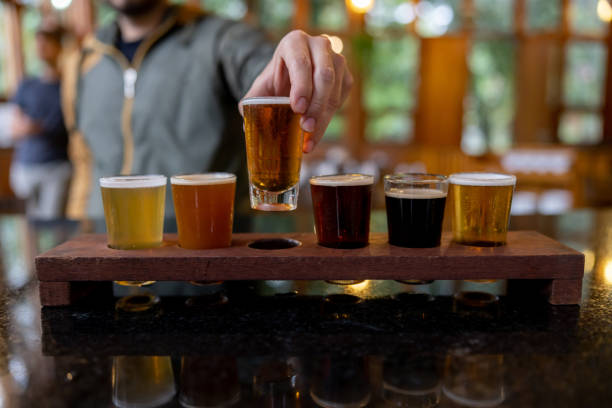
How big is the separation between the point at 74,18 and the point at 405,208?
710cm

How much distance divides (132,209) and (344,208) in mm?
392

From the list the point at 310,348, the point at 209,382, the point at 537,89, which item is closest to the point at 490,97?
the point at 537,89

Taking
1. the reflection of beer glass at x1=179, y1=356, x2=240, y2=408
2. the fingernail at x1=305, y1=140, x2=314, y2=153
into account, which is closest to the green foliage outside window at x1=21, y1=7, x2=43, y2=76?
the fingernail at x1=305, y1=140, x2=314, y2=153

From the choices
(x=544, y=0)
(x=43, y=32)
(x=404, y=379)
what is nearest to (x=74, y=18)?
(x=43, y=32)

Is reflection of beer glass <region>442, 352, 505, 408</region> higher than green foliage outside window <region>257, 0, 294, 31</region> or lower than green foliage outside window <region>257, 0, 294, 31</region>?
lower

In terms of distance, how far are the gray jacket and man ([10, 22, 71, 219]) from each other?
72.7 inches

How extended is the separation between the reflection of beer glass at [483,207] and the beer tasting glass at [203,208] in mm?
440

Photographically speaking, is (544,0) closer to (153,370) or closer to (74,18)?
(74,18)

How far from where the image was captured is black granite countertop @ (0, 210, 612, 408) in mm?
590

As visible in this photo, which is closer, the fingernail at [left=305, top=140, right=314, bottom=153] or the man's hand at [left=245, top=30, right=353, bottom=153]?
the man's hand at [left=245, top=30, right=353, bottom=153]

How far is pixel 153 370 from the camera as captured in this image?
2.15 feet

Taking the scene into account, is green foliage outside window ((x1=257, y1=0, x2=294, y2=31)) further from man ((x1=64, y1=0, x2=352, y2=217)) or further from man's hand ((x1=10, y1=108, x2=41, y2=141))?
man ((x1=64, y1=0, x2=352, y2=217))

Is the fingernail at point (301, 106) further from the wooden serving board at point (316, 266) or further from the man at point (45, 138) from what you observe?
the man at point (45, 138)

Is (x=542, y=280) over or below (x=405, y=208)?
below
